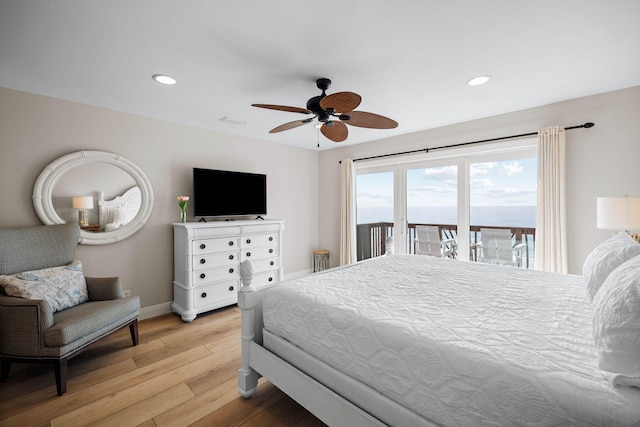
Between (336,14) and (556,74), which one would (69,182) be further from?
(556,74)

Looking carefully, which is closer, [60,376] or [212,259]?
[60,376]

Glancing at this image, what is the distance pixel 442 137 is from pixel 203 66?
3.10 metres

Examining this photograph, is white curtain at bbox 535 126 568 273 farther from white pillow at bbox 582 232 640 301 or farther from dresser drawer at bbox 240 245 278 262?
dresser drawer at bbox 240 245 278 262

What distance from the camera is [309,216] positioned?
528cm

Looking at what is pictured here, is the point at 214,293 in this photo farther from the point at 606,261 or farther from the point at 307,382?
the point at 606,261

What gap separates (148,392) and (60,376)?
617 mm

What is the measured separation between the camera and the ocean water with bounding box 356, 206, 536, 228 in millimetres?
3393

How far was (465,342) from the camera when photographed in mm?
1133

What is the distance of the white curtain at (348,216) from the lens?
479 centimetres

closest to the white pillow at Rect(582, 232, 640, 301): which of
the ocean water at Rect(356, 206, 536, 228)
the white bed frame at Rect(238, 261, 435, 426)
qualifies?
the white bed frame at Rect(238, 261, 435, 426)

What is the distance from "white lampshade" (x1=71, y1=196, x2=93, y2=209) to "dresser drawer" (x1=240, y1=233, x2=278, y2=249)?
1673 millimetres

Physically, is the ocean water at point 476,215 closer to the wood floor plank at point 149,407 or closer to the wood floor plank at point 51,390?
the wood floor plank at point 149,407

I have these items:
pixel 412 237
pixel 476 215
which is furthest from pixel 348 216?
pixel 476 215

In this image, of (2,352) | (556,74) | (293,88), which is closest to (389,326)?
(293,88)
